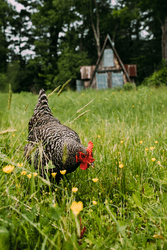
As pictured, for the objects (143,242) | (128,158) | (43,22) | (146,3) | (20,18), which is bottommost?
(143,242)

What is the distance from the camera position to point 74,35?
79.2 ft

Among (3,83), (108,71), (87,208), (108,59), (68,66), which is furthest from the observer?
(68,66)

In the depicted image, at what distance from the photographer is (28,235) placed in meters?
0.89

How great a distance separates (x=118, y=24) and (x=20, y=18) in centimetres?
1459

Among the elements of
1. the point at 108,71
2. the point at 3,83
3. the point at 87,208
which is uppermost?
the point at 108,71

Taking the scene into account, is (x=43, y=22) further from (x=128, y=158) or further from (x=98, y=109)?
(x=128, y=158)

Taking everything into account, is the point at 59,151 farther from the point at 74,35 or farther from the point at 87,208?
the point at 74,35

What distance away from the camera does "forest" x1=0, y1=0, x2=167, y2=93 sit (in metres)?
21.2

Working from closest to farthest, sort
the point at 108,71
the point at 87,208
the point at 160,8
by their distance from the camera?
the point at 87,208 < the point at 160,8 < the point at 108,71

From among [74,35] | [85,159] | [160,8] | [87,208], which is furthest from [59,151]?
[74,35]

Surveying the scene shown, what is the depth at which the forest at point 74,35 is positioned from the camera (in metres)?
21.2

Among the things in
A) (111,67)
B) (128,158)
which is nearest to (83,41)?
(111,67)

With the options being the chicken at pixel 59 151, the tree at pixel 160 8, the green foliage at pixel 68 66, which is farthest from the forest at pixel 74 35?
the chicken at pixel 59 151

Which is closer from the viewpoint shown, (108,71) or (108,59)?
(108,59)
